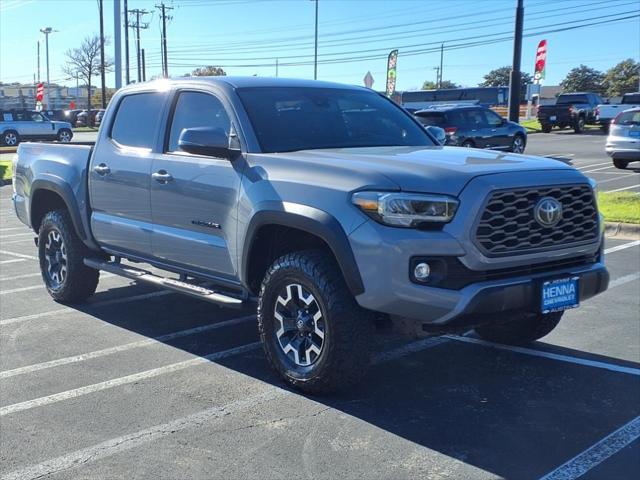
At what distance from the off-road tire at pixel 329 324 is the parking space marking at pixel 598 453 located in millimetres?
1271

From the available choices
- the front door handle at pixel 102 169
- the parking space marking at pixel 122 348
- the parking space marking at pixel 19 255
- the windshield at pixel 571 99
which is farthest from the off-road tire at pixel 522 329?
the windshield at pixel 571 99

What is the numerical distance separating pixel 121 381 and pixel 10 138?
35.9m

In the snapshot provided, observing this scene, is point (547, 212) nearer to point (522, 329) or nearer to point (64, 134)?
point (522, 329)

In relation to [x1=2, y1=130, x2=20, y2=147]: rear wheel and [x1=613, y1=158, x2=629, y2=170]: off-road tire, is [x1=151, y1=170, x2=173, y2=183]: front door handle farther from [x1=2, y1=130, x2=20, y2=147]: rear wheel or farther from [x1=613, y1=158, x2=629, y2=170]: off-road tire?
[x1=2, y1=130, x2=20, y2=147]: rear wheel

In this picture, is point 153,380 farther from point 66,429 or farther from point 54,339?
point 54,339

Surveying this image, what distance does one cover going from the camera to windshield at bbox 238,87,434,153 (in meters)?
5.19

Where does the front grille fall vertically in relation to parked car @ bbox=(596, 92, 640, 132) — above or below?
below

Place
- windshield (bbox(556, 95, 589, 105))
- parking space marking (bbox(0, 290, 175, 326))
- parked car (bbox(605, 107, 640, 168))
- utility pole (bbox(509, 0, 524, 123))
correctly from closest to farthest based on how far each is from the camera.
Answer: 1. parking space marking (bbox(0, 290, 175, 326))
2. parked car (bbox(605, 107, 640, 168))
3. utility pole (bbox(509, 0, 524, 123))
4. windshield (bbox(556, 95, 589, 105))

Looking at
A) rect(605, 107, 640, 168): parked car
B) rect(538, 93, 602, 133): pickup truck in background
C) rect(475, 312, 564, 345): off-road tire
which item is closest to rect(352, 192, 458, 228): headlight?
rect(475, 312, 564, 345): off-road tire

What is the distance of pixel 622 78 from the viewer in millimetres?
97500

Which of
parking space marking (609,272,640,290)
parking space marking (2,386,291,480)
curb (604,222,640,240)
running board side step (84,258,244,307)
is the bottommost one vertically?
parking space marking (2,386,291,480)

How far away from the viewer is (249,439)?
4.01 metres

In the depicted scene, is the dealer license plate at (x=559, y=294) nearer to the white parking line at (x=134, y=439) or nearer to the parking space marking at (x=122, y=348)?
the white parking line at (x=134, y=439)

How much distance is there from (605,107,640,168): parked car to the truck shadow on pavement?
13890 millimetres
